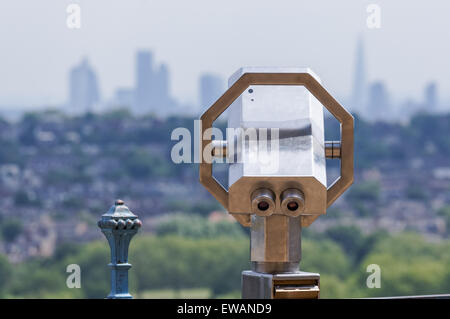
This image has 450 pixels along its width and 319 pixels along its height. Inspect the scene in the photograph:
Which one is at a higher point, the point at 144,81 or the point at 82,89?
the point at 144,81

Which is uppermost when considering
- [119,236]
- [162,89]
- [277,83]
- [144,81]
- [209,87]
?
[144,81]

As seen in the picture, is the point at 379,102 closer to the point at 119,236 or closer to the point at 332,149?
the point at 119,236

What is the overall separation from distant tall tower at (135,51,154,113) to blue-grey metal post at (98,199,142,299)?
12456 cm

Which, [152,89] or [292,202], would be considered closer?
[292,202]

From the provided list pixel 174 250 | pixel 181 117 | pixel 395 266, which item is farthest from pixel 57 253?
pixel 181 117

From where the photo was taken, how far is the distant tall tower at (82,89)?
128375mm

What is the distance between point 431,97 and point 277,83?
140382 millimetres

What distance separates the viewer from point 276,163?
327 centimetres

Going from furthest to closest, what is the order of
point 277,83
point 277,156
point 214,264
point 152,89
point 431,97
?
point 431,97 → point 152,89 → point 214,264 → point 277,83 → point 277,156

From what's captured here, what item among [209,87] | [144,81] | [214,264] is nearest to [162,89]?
[144,81]

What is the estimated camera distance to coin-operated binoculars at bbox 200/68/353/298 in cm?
326

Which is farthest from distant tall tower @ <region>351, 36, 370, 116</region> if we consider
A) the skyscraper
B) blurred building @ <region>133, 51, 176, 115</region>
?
blurred building @ <region>133, 51, 176, 115</region>

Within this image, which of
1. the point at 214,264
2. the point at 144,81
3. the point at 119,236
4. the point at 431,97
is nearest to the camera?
the point at 119,236

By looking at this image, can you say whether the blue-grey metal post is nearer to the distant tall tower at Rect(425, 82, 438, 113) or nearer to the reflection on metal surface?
the reflection on metal surface
